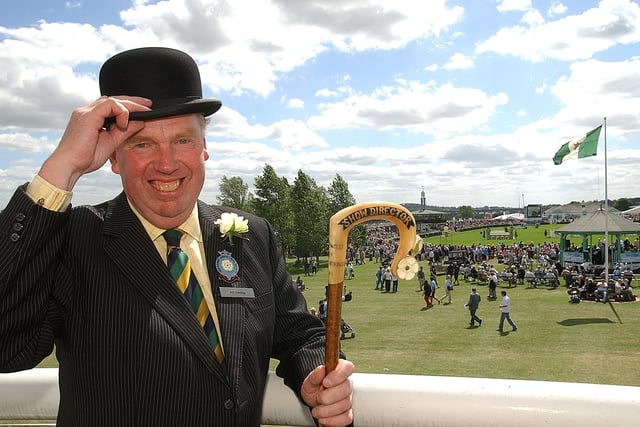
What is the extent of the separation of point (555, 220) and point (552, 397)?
157773mm

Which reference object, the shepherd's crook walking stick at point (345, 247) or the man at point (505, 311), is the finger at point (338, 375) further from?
the man at point (505, 311)

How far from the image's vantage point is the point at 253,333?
2.37 metres

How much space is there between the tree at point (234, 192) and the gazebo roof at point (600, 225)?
153 feet

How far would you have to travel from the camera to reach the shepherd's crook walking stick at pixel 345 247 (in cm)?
204

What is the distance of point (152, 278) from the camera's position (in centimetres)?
220

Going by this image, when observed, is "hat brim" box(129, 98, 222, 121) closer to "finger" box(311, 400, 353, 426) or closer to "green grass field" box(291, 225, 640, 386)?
"finger" box(311, 400, 353, 426)

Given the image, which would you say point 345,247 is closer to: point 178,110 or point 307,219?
point 178,110

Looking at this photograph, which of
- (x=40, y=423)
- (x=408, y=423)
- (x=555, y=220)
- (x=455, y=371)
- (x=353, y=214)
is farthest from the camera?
(x=555, y=220)

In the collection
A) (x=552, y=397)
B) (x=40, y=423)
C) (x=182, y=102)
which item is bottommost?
(x=40, y=423)

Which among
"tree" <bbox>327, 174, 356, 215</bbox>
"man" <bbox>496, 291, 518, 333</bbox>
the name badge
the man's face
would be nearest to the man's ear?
the man's face

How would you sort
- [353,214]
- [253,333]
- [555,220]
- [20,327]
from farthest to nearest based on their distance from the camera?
[555,220]
[253,333]
[353,214]
[20,327]

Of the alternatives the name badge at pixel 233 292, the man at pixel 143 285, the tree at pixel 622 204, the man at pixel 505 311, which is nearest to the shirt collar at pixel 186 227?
the man at pixel 143 285

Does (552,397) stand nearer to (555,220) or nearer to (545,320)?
(545,320)

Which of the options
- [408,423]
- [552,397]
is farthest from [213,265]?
[552,397]
